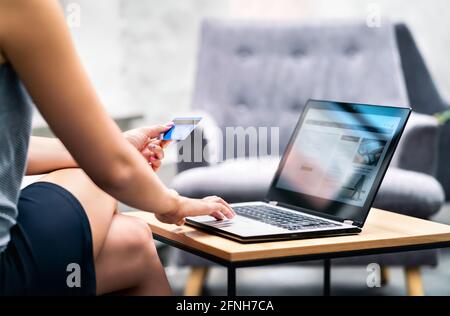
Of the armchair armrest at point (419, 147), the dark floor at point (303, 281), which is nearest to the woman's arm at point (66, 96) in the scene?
the dark floor at point (303, 281)

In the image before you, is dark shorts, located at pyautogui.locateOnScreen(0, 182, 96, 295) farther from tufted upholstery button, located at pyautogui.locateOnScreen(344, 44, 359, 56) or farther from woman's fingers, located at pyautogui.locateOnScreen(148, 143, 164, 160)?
tufted upholstery button, located at pyautogui.locateOnScreen(344, 44, 359, 56)

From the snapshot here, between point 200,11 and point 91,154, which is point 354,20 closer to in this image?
point 200,11

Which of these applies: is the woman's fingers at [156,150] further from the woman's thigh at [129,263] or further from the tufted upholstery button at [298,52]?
the tufted upholstery button at [298,52]

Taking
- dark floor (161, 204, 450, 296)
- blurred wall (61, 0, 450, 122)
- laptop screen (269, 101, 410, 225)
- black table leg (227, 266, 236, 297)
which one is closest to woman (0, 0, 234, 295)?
black table leg (227, 266, 236, 297)

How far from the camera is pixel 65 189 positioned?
115 cm

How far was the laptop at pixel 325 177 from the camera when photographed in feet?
4.34

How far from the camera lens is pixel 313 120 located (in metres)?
1.59

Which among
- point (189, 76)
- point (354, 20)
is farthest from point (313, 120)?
point (189, 76)

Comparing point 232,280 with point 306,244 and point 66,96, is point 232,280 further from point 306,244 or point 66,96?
point 66,96

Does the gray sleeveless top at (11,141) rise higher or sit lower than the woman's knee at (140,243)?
higher

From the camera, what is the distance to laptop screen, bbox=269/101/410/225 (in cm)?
138

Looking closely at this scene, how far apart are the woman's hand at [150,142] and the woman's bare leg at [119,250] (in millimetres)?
150

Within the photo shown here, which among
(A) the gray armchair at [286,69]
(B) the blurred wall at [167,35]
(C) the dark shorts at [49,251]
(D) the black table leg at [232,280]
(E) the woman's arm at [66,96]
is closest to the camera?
(E) the woman's arm at [66,96]
